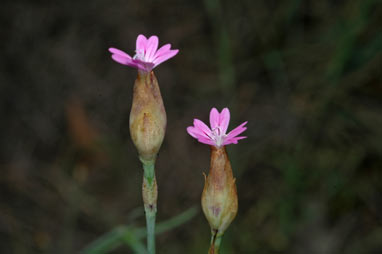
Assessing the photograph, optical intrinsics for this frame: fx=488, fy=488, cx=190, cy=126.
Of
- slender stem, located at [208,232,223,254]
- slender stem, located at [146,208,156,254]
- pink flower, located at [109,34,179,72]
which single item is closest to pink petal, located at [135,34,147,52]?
pink flower, located at [109,34,179,72]

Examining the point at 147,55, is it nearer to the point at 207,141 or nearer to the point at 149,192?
the point at 207,141

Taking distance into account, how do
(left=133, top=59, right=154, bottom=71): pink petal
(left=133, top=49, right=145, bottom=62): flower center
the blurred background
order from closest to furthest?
(left=133, top=59, right=154, bottom=71): pink petal → (left=133, top=49, right=145, bottom=62): flower center → the blurred background

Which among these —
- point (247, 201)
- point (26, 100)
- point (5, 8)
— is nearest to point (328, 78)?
point (247, 201)

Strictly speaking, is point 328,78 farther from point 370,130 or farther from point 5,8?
point 5,8

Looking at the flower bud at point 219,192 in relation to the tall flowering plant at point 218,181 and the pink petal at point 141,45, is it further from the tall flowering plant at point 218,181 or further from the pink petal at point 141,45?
the pink petal at point 141,45

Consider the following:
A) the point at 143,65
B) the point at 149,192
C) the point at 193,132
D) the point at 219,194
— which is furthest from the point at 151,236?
the point at 143,65

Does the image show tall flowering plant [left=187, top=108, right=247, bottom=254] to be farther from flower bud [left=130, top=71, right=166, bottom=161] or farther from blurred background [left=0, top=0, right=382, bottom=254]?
blurred background [left=0, top=0, right=382, bottom=254]

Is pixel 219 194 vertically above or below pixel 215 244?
above
